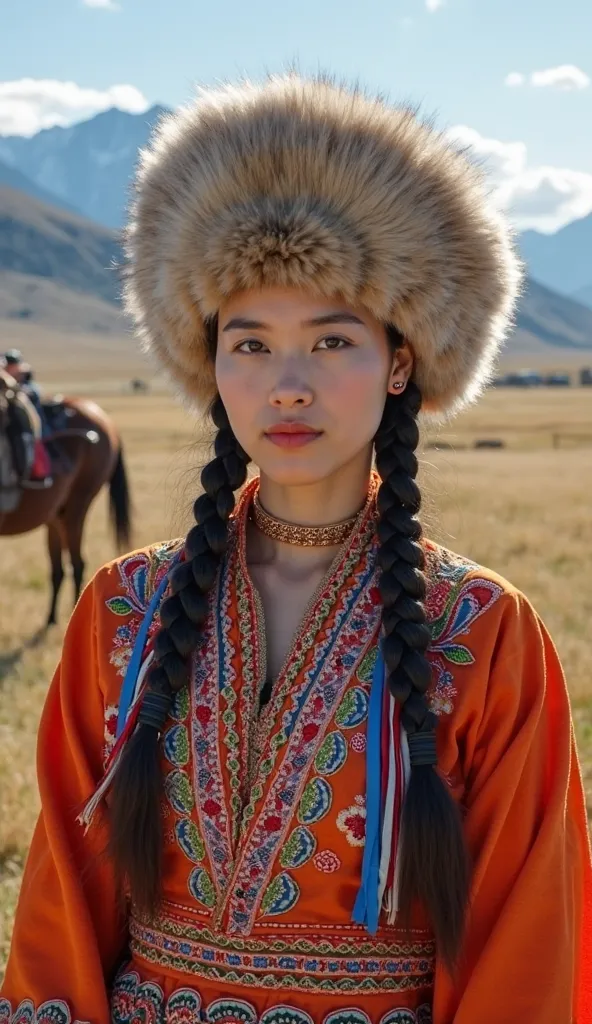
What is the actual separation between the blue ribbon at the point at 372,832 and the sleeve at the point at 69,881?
1.65 ft

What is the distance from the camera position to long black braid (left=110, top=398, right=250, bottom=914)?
1.92 meters

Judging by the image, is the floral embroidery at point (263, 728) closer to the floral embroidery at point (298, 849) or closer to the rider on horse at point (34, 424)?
the floral embroidery at point (298, 849)

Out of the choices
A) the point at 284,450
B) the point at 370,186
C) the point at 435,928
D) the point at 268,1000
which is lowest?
the point at 268,1000

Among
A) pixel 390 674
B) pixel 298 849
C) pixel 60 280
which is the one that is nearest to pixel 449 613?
pixel 390 674

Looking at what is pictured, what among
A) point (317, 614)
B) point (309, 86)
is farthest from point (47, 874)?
point (309, 86)

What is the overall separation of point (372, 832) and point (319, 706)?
23cm

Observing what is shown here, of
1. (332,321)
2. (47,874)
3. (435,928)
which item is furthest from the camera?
(47,874)

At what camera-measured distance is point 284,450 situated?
1956 millimetres

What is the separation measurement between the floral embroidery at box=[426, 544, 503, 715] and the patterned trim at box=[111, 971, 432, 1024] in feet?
1.72

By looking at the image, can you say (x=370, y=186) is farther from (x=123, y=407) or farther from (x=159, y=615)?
(x=123, y=407)

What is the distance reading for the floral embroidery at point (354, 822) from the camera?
1886mm

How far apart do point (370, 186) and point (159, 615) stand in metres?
0.88

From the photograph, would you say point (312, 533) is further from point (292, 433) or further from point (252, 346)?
point (252, 346)

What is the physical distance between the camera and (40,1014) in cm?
195
